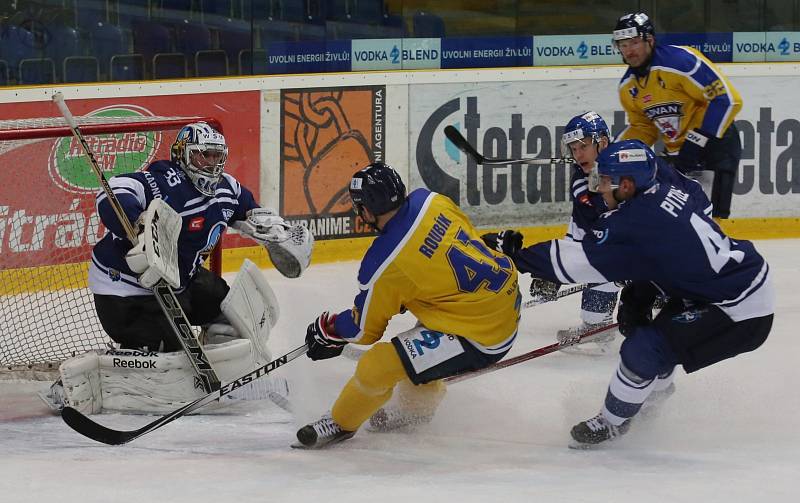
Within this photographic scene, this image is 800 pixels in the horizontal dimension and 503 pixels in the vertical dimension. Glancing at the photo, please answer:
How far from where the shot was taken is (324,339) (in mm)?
3393

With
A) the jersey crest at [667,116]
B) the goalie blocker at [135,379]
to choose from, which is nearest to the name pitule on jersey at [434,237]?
the goalie blocker at [135,379]

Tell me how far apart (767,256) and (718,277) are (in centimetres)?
324

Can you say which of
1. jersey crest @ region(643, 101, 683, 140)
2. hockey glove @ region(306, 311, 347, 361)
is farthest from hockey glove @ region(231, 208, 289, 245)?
jersey crest @ region(643, 101, 683, 140)

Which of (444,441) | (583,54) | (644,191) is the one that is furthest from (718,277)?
(583,54)

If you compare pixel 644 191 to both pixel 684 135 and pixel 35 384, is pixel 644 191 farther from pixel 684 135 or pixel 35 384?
pixel 35 384

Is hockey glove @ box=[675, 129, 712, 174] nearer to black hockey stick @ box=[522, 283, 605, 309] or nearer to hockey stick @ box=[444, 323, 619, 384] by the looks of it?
black hockey stick @ box=[522, 283, 605, 309]

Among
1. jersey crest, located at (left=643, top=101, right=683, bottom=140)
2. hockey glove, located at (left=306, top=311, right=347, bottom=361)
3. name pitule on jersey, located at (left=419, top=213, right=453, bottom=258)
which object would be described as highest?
jersey crest, located at (left=643, top=101, right=683, bottom=140)

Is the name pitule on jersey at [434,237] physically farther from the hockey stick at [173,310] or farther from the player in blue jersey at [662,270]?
the hockey stick at [173,310]

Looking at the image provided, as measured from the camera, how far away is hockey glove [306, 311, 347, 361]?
3.39 metres

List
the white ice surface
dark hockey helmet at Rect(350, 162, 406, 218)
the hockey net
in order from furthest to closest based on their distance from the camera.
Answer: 1. the hockey net
2. dark hockey helmet at Rect(350, 162, 406, 218)
3. the white ice surface

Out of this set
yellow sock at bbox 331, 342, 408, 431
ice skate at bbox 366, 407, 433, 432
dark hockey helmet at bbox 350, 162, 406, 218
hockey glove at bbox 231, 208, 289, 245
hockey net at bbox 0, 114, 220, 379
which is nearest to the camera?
dark hockey helmet at bbox 350, 162, 406, 218

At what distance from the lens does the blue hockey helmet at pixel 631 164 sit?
3.23 m

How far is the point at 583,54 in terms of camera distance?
699 cm

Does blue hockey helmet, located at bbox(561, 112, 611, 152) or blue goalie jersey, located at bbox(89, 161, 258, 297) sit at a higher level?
blue hockey helmet, located at bbox(561, 112, 611, 152)
